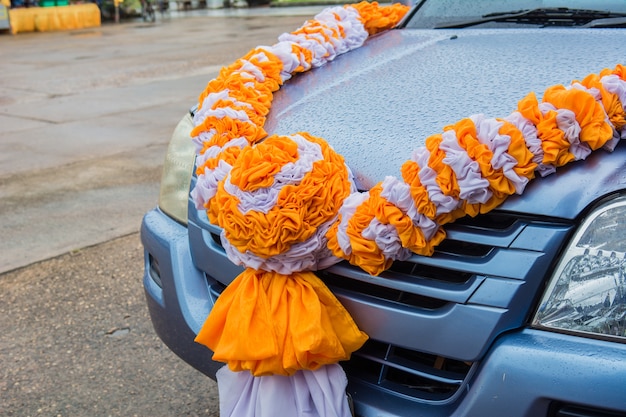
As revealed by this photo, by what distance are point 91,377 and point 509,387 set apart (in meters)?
2.06

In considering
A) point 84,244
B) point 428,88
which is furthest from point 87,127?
point 428,88

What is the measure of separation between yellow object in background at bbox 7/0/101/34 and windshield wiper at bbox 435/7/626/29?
2111 centimetres

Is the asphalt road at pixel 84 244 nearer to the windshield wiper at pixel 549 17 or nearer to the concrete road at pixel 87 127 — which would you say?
the concrete road at pixel 87 127

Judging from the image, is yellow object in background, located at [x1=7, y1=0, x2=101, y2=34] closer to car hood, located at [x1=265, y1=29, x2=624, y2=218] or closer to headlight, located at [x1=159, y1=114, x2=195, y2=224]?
headlight, located at [x1=159, y1=114, x2=195, y2=224]

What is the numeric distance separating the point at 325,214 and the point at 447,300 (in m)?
0.38

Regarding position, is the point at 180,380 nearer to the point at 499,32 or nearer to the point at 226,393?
the point at 226,393

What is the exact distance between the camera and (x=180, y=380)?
10.3 feet

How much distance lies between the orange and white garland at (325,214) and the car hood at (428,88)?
8cm

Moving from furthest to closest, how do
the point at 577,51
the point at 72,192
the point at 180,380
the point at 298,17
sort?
the point at 298,17 < the point at 72,192 < the point at 180,380 < the point at 577,51

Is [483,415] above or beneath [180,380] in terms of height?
above

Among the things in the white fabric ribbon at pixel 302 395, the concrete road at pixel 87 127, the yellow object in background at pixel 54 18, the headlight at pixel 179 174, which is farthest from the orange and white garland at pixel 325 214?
the yellow object in background at pixel 54 18

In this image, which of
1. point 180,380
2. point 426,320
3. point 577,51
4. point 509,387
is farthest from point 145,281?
point 577,51

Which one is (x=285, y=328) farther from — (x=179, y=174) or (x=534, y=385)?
(x=179, y=174)

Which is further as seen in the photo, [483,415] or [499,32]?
[499,32]
